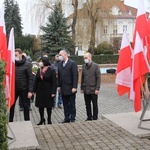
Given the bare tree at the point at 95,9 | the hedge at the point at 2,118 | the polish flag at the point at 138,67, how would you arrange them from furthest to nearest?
1. the bare tree at the point at 95,9
2. the polish flag at the point at 138,67
3. the hedge at the point at 2,118

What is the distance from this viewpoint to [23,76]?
700 cm

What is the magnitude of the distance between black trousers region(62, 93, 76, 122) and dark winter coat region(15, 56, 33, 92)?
934 millimetres

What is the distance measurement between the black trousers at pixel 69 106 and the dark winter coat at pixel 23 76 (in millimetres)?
934

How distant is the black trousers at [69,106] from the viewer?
7385 millimetres

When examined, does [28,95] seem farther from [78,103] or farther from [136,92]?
[78,103]

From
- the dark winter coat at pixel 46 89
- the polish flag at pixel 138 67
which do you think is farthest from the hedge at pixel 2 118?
the dark winter coat at pixel 46 89

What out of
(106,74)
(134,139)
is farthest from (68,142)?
(106,74)

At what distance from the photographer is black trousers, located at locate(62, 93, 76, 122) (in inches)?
291

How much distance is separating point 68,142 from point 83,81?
250cm

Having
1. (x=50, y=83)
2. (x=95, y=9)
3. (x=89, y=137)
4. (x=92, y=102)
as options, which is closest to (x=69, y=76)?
(x=50, y=83)

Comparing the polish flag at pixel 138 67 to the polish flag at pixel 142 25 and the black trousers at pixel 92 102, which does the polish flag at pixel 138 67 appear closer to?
the polish flag at pixel 142 25

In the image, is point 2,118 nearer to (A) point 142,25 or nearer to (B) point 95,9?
(A) point 142,25

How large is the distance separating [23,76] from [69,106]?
1.36 metres

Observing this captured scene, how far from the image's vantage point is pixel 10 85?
5.12 metres
